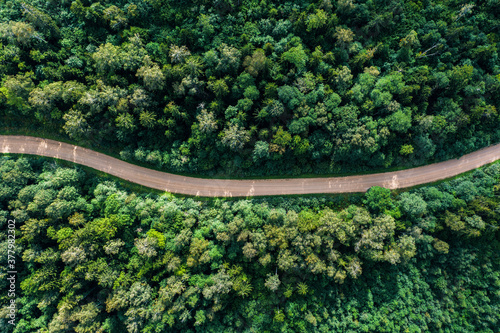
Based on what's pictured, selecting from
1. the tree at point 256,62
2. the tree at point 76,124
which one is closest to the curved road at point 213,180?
the tree at point 76,124

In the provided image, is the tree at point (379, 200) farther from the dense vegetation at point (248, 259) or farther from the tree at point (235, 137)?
the tree at point (235, 137)

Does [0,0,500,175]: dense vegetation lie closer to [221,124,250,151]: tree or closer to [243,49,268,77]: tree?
[243,49,268,77]: tree

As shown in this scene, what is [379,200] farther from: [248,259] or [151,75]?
[151,75]

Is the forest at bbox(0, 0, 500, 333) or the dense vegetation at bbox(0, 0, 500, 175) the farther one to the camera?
the dense vegetation at bbox(0, 0, 500, 175)

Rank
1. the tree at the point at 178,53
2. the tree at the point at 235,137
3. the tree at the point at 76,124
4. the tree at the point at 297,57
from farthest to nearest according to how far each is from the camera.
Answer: the tree at the point at 76,124
the tree at the point at 297,57
the tree at the point at 178,53
the tree at the point at 235,137

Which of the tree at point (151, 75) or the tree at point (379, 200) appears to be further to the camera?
the tree at point (379, 200)

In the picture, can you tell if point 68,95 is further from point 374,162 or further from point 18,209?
point 374,162

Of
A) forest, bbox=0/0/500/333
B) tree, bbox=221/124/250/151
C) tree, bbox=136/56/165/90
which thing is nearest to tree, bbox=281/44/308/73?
forest, bbox=0/0/500/333
